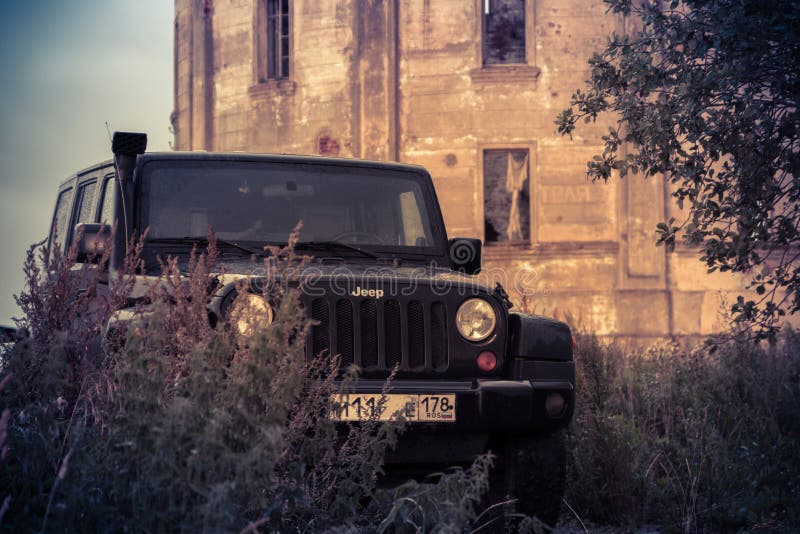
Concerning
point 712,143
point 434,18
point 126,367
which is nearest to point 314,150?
point 434,18

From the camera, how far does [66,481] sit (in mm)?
3111

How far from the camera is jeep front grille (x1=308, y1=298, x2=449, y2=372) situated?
4449 millimetres

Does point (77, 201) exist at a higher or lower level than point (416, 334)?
higher

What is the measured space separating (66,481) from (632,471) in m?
3.54

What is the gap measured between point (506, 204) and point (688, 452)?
1079 centimetres

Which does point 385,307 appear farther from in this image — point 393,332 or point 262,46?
point 262,46

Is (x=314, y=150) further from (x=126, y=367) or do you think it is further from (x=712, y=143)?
(x=126, y=367)

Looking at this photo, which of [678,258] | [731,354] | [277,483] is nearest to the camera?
[277,483]

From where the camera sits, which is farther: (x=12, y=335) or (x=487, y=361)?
(x=487, y=361)

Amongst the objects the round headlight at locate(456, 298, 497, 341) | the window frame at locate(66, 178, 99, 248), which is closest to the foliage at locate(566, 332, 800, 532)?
the round headlight at locate(456, 298, 497, 341)

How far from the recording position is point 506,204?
16.6 metres

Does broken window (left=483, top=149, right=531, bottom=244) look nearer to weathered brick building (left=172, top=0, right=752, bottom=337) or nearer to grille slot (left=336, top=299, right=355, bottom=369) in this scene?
weathered brick building (left=172, top=0, right=752, bottom=337)

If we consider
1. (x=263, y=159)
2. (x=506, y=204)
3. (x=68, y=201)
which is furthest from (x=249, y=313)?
(x=506, y=204)

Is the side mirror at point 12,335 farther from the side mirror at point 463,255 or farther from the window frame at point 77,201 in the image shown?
the side mirror at point 463,255
